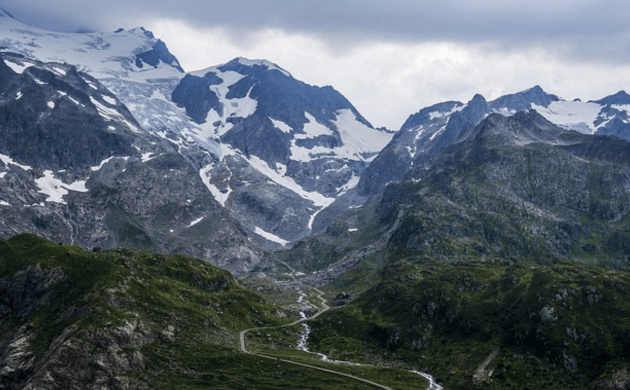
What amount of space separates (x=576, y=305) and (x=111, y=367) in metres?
142

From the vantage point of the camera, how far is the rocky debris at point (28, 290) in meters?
155

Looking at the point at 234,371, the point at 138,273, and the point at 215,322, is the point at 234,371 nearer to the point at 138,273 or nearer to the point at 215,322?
the point at 215,322

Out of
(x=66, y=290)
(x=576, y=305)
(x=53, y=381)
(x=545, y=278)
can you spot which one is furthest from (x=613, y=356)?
(x=66, y=290)

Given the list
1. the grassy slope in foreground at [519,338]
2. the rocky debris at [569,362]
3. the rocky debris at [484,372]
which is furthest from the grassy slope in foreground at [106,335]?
the rocky debris at [569,362]

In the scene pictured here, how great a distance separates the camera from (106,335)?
134m

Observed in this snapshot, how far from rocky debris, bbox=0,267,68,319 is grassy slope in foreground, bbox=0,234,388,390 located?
0.98 ft

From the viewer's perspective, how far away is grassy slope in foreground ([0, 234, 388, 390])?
412 ft

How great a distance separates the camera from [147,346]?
142 meters

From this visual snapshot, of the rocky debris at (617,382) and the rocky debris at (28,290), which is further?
the rocky debris at (28,290)

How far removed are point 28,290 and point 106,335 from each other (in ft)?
140

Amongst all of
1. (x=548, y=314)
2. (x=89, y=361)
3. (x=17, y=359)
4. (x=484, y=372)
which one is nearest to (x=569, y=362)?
(x=548, y=314)

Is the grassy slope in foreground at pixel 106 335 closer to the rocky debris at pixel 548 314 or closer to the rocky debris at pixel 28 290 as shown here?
the rocky debris at pixel 28 290

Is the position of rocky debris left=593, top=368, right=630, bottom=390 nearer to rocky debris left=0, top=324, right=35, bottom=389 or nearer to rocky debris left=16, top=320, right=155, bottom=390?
rocky debris left=16, top=320, right=155, bottom=390

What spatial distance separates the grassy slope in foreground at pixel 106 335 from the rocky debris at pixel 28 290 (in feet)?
0.98
